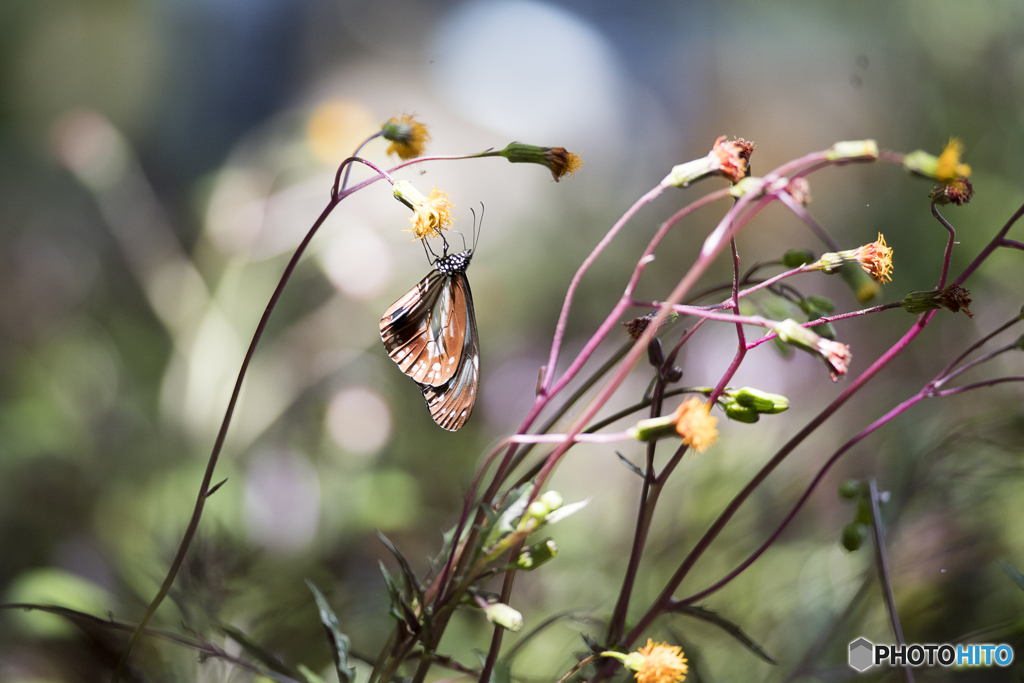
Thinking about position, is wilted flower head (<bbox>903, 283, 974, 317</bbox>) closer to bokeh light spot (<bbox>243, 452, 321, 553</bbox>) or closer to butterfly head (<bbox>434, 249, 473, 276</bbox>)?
butterfly head (<bbox>434, 249, 473, 276</bbox>)

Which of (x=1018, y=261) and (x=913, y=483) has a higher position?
(x=1018, y=261)

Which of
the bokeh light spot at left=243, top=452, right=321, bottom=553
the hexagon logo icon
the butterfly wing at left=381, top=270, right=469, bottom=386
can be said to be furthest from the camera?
the bokeh light spot at left=243, top=452, right=321, bottom=553

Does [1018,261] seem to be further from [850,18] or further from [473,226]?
[473,226]

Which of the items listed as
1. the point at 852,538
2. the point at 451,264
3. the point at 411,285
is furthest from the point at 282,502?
the point at 852,538

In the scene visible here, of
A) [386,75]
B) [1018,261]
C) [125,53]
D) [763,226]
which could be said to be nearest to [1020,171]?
[1018,261]

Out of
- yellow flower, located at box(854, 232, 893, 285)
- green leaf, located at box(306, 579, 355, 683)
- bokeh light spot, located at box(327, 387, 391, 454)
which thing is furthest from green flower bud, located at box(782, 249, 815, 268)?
bokeh light spot, located at box(327, 387, 391, 454)
